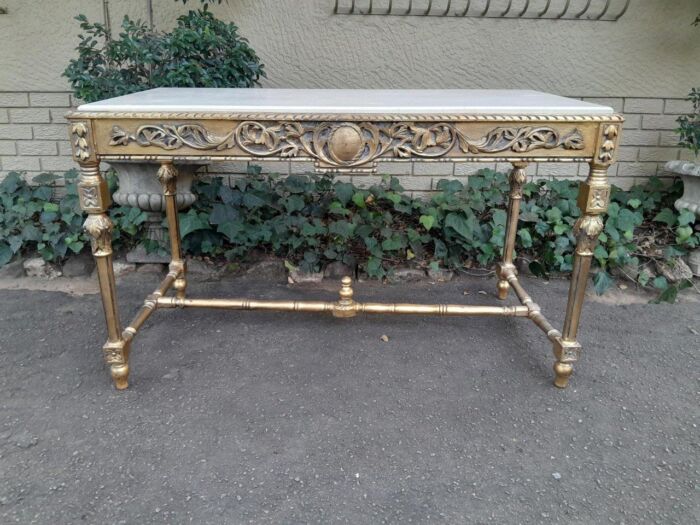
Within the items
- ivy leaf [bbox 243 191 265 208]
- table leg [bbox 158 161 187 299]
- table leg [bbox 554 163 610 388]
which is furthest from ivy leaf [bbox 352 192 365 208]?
table leg [bbox 554 163 610 388]

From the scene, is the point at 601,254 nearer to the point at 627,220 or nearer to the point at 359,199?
the point at 627,220

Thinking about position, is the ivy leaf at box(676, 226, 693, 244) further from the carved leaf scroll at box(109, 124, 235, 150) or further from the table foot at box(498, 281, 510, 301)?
the carved leaf scroll at box(109, 124, 235, 150)

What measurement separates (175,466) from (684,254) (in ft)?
9.39

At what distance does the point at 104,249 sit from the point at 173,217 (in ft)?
2.20

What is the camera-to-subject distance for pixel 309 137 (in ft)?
5.62

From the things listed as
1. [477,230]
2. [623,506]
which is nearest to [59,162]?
[477,230]

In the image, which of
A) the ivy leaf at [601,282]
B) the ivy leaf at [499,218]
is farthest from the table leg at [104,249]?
the ivy leaf at [601,282]

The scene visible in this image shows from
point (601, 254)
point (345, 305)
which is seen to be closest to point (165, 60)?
point (345, 305)

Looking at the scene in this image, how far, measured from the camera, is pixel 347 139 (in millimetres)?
1685

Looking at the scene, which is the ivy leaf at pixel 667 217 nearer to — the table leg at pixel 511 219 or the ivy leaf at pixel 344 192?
the table leg at pixel 511 219

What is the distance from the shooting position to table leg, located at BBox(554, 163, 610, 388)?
178 centimetres

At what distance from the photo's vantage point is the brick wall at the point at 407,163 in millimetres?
3254

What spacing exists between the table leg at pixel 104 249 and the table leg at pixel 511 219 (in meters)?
1.65

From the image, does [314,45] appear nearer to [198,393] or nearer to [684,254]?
[198,393]
